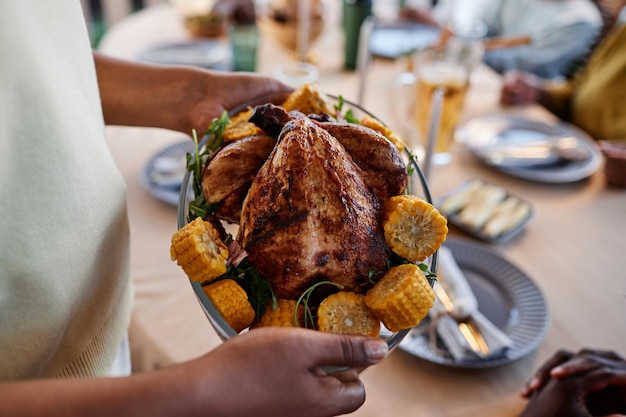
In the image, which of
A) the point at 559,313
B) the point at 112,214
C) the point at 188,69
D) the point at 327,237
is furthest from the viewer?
the point at 559,313

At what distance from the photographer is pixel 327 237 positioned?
558 millimetres

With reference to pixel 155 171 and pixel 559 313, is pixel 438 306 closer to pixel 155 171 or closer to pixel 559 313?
pixel 559 313

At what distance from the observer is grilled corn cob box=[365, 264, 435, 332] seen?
52cm

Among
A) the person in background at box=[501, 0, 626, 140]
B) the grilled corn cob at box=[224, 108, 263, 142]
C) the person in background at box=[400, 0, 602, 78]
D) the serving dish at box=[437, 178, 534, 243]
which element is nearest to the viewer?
the grilled corn cob at box=[224, 108, 263, 142]

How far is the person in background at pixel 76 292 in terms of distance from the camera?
1.45 ft

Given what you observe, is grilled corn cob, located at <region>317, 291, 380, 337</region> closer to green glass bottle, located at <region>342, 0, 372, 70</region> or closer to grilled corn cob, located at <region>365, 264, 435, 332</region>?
grilled corn cob, located at <region>365, 264, 435, 332</region>

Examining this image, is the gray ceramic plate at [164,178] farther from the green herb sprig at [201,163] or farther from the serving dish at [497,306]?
the serving dish at [497,306]

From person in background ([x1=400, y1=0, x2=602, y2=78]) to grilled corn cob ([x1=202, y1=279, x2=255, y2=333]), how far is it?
2253mm

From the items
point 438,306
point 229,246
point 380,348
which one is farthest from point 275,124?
point 438,306

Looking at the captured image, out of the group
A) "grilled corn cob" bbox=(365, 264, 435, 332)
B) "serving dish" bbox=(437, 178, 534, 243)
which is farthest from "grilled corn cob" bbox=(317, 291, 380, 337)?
"serving dish" bbox=(437, 178, 534, 243)

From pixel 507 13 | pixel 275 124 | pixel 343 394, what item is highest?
pixel 275 124

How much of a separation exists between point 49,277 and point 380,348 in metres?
0.38

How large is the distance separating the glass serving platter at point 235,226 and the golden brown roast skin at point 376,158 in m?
0.06

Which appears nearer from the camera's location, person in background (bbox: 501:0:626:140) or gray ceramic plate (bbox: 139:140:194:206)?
gray ceramic plate (bbox: 139:140:194:206)
